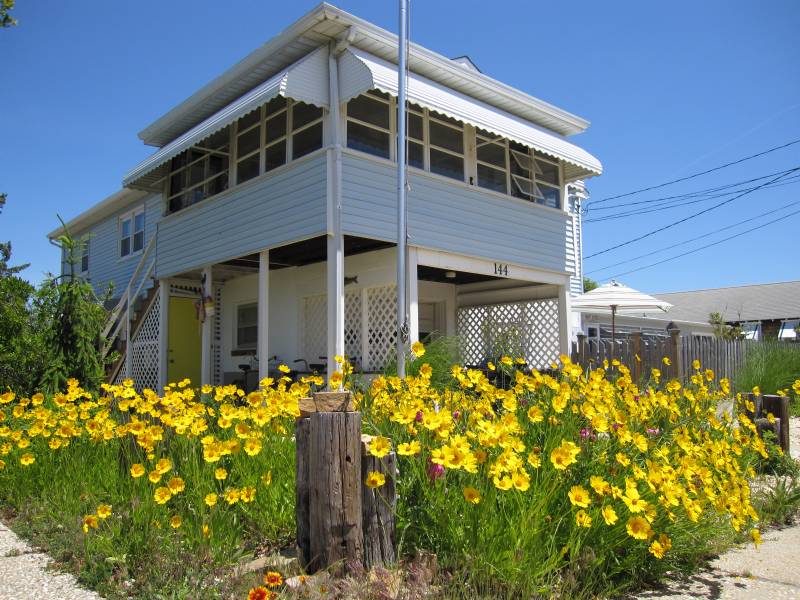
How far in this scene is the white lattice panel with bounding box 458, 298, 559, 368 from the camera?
13.2m

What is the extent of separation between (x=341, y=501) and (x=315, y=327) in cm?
955

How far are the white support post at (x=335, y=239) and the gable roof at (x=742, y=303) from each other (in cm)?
2992

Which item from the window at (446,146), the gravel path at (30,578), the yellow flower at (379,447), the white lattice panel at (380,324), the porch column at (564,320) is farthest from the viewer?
the porch column at (564,320)

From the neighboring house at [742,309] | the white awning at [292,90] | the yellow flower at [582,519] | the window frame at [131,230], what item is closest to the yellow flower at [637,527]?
the yellow flower at [582,519]

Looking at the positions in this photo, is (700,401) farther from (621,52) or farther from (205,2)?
(621,52)

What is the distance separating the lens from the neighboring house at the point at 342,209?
934 cm

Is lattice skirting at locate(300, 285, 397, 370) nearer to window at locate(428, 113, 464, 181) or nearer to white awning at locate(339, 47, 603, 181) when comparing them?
window at locate(428, 113, 464, 181)

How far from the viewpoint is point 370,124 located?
10.1 meters

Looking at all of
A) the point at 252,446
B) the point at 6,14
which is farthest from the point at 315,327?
the point at 252,446

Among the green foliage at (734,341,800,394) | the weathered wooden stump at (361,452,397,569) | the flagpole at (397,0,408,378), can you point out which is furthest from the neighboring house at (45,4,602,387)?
the weathered wooden stump at (361,452,397,569)

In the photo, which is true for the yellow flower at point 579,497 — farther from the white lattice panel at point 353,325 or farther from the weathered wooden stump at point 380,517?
the white lattice panel at point 353,325

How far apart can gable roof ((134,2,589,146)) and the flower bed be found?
6.63 meters

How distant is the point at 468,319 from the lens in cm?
1430

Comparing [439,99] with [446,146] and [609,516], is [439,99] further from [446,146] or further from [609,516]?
[609,516]
